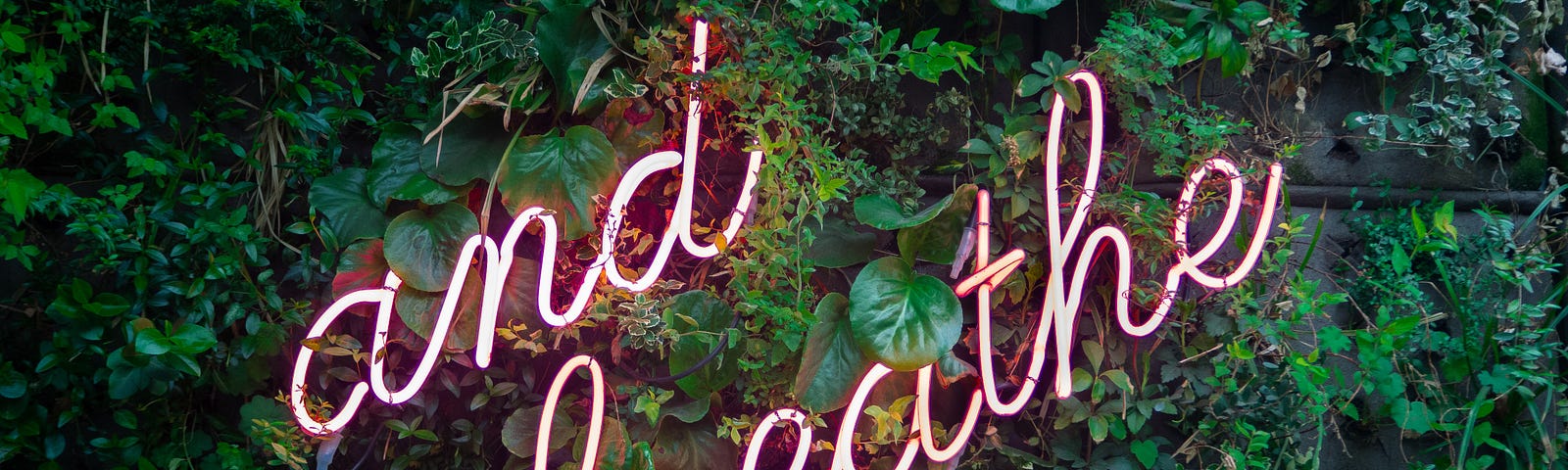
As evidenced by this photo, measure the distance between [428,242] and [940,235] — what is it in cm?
118

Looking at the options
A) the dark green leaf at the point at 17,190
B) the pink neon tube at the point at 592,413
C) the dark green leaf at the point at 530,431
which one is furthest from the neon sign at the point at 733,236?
the dark green leaf at the point at 17,190

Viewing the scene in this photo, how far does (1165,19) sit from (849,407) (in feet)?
3.98

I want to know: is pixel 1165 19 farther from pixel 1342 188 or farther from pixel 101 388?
pixel 101 388

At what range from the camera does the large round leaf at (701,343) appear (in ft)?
6.79

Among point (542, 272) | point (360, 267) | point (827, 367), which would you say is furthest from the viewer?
point (360, 267)

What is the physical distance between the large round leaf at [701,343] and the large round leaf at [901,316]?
303 millimetres

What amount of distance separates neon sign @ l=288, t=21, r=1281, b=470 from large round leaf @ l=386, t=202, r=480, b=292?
0.17 feet

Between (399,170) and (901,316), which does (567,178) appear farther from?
(901,316)

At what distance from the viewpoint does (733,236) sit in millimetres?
1987

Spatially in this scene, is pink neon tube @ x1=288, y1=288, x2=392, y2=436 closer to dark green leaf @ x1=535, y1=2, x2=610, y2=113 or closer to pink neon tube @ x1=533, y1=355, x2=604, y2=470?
pink neon tube @ x1=533, y1=355, x2=604, y2=470

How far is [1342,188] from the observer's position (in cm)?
230

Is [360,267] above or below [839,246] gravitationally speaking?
below

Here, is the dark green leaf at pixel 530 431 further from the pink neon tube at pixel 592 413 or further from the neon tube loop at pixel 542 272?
the neon tube loop at pixel 542 272

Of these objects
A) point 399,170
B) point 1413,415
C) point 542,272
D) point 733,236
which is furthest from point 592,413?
point 1413,415
